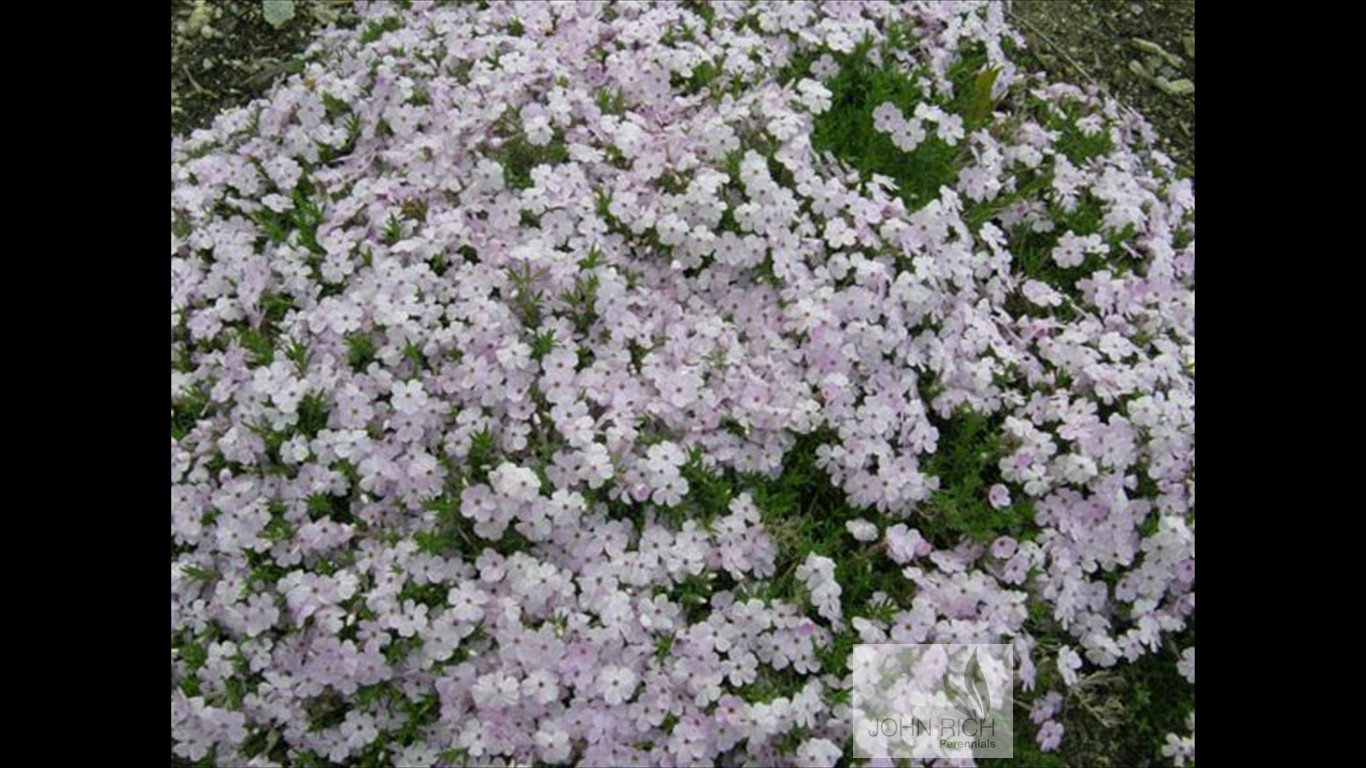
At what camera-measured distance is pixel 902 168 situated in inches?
159

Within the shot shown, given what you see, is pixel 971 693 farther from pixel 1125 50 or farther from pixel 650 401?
pixel 1125 50

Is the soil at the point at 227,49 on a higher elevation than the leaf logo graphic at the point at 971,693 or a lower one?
higher

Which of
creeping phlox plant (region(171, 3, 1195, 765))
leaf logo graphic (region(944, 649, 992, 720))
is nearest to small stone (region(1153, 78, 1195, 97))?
creeping phlox plant (region(171, 3, 1195, 765))

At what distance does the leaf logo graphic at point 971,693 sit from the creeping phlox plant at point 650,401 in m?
0.08

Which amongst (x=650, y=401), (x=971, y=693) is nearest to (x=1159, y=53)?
(x=650, y=401)

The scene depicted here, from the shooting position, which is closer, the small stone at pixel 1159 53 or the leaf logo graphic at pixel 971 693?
the leaf logo graphic at pixel 971 693

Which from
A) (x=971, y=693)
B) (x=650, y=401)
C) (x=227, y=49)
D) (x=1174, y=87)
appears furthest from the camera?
(x=1174, y=87)

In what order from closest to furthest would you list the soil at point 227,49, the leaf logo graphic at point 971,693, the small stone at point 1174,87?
the leaf logo graphic at point 971,693, the soil at point 227,49, the small stone at point 1174,87

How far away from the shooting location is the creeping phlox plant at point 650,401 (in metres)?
3.09

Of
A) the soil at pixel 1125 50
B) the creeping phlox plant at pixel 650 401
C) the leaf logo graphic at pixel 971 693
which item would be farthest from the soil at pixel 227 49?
the leaf logo graphic at pixel 971 693

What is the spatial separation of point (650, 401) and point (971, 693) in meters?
1.12

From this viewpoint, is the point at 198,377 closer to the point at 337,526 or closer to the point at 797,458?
the point at 337,526

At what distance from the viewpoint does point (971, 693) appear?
3.10 metres

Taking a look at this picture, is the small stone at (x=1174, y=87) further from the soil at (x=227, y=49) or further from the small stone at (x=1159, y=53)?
the soil at (x=227, y=49)
